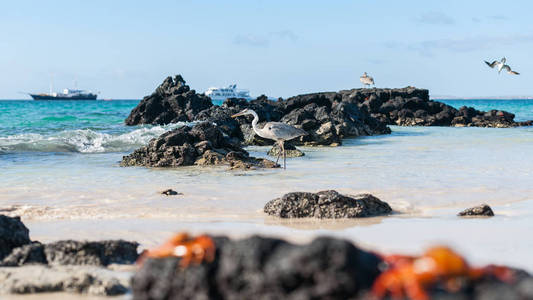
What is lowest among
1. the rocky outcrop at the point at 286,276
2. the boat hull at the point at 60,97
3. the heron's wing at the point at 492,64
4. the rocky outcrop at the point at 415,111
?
the boat hull at the point at 60,97

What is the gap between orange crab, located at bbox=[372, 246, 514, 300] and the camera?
2521mm

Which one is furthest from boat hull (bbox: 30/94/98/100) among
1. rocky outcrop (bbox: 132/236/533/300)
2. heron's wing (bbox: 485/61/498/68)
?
rocky outcrop (bbox: 132/236/533/300)

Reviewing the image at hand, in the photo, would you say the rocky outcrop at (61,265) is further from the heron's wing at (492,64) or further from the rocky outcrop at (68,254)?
the heron's wing at (492,64)

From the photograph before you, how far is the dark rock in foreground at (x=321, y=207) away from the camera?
725 centimetres

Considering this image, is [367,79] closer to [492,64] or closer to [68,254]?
[492,64]

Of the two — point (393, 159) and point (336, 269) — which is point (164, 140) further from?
point (336, 269)

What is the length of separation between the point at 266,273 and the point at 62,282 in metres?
2.26

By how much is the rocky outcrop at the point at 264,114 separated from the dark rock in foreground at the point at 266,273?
1777cm

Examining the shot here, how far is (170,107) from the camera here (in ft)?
131

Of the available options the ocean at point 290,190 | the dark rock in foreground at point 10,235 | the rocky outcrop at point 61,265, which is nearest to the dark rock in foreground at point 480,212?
the ocean at point 290,190

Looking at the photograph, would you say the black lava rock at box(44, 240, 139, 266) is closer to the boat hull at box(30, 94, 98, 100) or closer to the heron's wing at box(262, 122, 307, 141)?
the heron's wing at box(262, 122, 307, 141)

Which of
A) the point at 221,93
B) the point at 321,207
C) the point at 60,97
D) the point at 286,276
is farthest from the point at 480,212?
the point at 60,97

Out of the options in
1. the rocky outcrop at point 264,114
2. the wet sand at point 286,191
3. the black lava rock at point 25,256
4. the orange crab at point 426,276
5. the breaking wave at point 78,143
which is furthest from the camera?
the rocky outcrop at point 264,114

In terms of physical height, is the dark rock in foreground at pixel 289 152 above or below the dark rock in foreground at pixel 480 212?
below
